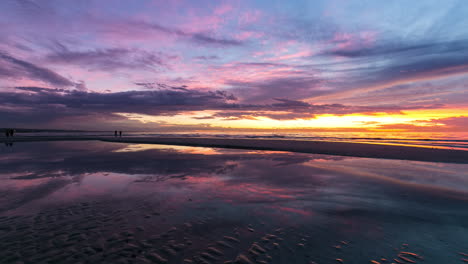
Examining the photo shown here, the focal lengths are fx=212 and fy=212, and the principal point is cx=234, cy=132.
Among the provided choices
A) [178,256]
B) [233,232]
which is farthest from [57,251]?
[233,232]

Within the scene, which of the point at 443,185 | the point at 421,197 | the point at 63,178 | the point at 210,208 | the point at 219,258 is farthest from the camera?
the point at 63,178

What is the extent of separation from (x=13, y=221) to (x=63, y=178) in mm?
5705

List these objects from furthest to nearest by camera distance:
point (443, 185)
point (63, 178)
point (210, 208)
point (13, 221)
A: point (63, 178) → point (443, 185) → point (210, 208) → point (13, 221)

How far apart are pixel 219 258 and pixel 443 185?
38.4 ft

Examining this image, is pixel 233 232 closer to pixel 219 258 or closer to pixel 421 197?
pixel 219 258

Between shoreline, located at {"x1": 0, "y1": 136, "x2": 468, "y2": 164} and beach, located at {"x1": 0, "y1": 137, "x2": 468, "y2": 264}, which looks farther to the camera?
shoreline, located at {"x1": 0, "y1": 136, "x2": 468, "y2": 164}

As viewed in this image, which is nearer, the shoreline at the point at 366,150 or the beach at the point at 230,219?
the beach at the point at 230,219

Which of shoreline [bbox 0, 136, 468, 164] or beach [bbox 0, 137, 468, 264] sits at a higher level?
shoreline [bbox 0, 136, 468, 164]

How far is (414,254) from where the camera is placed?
451cm

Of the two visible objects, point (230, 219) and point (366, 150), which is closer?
point (230, 219)

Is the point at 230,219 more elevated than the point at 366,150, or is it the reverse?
the point at 366,150

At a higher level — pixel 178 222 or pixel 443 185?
pixel 443 185

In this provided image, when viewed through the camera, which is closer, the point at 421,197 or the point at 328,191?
the point at 421,197

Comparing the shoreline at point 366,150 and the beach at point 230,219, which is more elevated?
the shoreline at point 366,150
